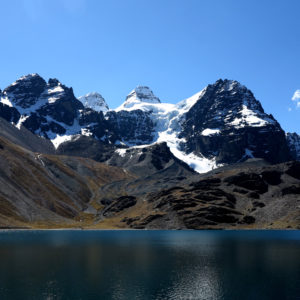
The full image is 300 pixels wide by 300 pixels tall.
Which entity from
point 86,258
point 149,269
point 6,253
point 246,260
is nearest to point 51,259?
point 86,258

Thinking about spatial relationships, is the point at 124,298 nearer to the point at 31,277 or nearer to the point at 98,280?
the point at 98,280

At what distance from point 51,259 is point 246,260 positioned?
56252 millimetres

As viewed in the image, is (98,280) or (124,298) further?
(98,280)

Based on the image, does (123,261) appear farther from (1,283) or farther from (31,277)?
Answer: (1,283)

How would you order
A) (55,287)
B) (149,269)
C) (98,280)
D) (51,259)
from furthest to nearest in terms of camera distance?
(51,259), (149,269), (98,280), (55,287)

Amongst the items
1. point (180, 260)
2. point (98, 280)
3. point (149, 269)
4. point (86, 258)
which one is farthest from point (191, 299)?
point (86, 258)

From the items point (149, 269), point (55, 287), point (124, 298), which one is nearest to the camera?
point (124, 298)

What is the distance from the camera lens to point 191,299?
66.1m

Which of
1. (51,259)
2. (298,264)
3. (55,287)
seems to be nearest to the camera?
(55,287)

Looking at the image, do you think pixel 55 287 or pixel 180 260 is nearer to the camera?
pixel 55 287

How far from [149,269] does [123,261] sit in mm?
14183

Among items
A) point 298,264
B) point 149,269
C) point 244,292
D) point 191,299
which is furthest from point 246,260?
point 191,299

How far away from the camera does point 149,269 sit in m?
93.6

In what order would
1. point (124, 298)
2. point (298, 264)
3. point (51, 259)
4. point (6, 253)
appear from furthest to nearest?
point (6, 253)
point (51, 259)
point (298, 264)
point (124, 298)
